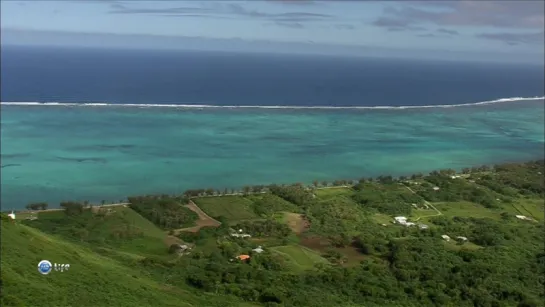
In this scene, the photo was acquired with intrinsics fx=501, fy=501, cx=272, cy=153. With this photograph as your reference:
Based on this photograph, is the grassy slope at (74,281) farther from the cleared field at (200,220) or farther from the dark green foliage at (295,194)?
the dark green foliage at (295,194)

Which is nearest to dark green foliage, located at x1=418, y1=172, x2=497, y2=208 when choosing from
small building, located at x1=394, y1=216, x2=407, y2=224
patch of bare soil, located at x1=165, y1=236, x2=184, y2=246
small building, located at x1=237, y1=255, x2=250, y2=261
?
small building, located at x1=394, y1=216, x2=407, y2=224

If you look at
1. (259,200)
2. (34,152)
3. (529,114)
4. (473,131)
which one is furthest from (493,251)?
(529,114)

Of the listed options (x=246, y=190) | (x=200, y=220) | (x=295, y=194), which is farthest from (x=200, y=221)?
(x=295, y=194)

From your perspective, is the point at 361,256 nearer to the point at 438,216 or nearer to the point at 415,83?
the point at 438,216

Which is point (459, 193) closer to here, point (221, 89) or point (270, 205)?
point (270, 205)

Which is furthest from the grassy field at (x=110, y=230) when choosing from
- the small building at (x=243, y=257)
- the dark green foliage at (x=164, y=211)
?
the small building at (x=243, y=257)
